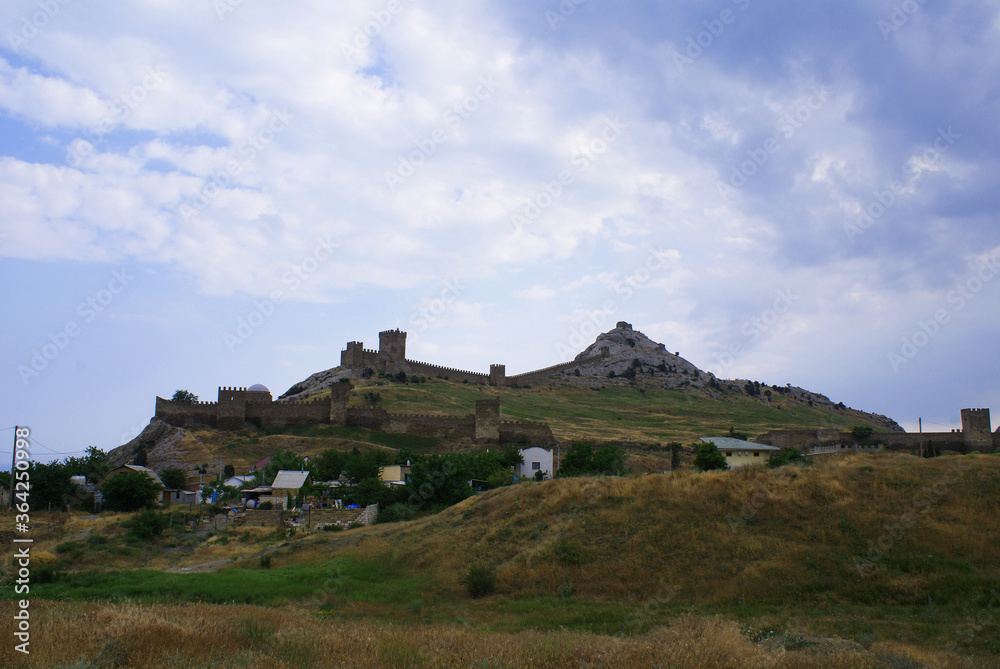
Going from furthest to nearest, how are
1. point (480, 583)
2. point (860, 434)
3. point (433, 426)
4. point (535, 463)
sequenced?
point (433, 426)
point (860, 434)
point (535, 463)
point (480, 583)

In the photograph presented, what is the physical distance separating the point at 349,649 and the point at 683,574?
960 cm

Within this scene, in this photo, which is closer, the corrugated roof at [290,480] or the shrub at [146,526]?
the shrub at [146,526]

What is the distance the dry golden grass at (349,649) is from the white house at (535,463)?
121 feet

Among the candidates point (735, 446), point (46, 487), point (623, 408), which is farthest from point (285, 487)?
point (623, 408)

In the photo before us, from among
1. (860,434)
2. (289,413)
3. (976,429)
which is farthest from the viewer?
(289,413)

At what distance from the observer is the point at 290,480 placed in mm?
34781

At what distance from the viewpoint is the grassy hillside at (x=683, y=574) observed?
385 inches

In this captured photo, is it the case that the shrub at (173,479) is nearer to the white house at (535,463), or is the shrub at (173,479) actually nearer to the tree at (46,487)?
the tree at (46,487)

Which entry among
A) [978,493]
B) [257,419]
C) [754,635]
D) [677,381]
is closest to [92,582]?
[754,635]

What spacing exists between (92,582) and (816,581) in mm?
17552

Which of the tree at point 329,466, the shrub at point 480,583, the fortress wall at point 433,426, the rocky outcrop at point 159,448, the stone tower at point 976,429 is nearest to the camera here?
the shrub at point 480,583

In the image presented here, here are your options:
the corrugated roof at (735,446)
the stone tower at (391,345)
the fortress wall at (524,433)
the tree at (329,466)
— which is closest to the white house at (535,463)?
the fortress wall at (524,433)

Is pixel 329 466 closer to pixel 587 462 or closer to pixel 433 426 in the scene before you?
pixel 587 462

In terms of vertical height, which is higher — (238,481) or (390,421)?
(390,421)
